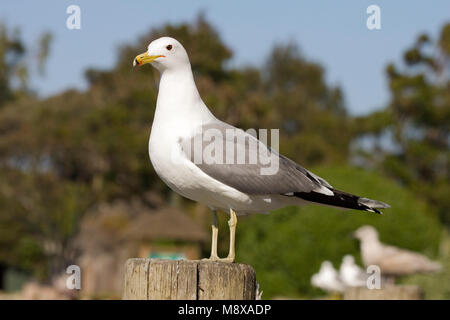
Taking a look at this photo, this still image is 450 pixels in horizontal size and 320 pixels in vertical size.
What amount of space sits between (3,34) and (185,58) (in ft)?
149

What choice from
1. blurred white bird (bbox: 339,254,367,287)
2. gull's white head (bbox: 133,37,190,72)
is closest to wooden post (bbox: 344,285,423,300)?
blurred white bird (bbox: 339,254,367,287)

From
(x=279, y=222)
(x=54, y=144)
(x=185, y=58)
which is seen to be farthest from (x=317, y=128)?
(x=185, y=58)

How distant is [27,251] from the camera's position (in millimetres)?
37406

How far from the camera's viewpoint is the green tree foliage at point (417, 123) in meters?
34.8

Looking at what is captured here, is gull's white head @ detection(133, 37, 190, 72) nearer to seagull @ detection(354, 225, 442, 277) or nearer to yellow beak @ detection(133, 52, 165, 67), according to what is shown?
yellow beak @ detection(133, 52, 165, 67)

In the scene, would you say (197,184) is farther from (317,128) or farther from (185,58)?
(317,128)

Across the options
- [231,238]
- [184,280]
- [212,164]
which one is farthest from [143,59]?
[184,280]

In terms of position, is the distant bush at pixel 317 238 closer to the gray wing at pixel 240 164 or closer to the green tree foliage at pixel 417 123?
the gray wing at pixel 240 164

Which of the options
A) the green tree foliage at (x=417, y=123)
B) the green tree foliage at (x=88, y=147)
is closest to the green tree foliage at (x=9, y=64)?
the green tree foliage at (x=88, y=147)

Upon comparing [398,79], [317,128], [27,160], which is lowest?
[27,160]

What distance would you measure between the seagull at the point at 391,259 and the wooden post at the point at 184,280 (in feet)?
28.3

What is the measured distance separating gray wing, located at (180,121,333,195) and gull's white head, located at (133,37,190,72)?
553 millimetres

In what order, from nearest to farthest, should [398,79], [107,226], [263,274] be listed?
[263,274], [398,79], [107,226]

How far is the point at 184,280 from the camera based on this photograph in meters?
4.42
